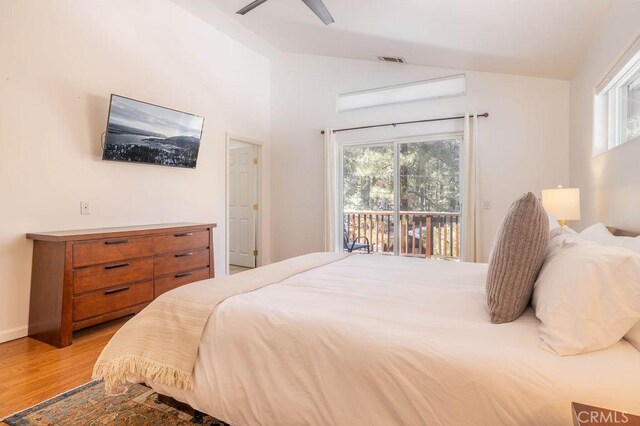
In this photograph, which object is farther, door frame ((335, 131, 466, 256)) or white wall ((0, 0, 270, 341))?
door frame ((335, 131, 466, 256))

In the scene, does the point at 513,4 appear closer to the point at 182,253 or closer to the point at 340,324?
the point at 340,324

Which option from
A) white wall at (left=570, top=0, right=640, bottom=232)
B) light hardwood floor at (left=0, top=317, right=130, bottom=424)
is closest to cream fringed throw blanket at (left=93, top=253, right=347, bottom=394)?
light hardwood floor at (left=0, top=317, right=130, bottom=424)

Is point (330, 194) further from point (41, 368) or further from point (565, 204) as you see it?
point (41, 368)

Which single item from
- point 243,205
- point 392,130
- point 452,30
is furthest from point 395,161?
point 243,205

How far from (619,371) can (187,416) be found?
5.53 feet

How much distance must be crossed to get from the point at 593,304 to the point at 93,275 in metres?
3.03

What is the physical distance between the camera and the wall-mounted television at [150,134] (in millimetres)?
3053

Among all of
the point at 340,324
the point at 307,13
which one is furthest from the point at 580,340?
the point at 307,13

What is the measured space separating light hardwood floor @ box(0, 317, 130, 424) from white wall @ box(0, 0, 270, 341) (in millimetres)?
362

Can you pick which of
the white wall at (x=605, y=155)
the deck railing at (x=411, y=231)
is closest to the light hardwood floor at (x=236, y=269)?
the deck railing at (x=411, y=231)

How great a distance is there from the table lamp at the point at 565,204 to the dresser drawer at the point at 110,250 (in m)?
3.46

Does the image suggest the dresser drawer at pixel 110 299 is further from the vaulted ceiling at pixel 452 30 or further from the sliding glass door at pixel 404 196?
the vaulted ceiling at pixel 452 30

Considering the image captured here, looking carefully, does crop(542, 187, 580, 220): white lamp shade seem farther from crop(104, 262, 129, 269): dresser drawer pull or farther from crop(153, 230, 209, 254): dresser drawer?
crop(104, 262, 129, 269): dresser drawer pull

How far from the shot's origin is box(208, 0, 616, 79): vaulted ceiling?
8.30 feet
